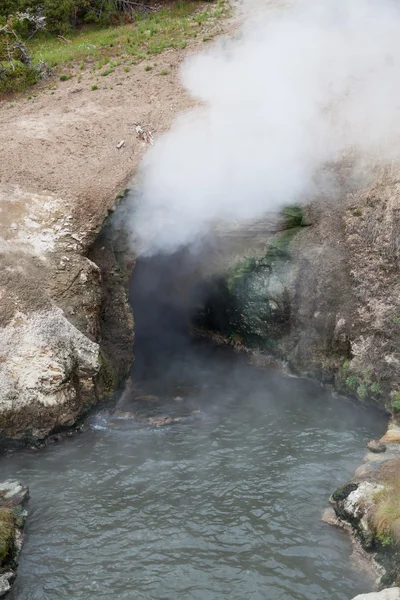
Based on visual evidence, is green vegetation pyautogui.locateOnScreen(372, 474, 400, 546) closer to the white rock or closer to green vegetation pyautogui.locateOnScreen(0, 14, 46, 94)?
the white rock

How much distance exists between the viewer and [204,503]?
Result: 10695mm

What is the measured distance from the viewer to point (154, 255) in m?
16.8

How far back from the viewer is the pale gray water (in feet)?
29.3

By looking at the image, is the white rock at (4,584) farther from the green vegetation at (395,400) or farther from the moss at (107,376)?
the green vegetation at (395,400)

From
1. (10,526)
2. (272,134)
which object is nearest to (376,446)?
(10,526)

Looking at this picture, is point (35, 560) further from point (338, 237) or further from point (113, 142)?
point (113, 142)

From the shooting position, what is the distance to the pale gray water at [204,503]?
894 cm

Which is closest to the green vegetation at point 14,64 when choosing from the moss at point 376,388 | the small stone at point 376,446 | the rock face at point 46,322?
the rock face at point 46,322

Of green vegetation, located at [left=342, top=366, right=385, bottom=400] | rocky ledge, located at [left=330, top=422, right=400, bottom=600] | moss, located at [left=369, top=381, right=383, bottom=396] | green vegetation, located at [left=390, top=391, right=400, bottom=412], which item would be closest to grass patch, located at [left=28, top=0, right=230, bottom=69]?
green vegetation, located at [left=342, top=366, right=385, bottom=400]

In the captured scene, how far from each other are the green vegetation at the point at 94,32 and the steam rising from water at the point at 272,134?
5.62 m

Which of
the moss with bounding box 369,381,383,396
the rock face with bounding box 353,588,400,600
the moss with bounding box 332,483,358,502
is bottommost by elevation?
the moss with bounding box 332,483,358,502

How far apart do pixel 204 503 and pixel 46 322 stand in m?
5.34

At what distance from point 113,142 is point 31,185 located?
9.98 feet

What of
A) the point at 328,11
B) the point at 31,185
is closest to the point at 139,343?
the point at 31,185
